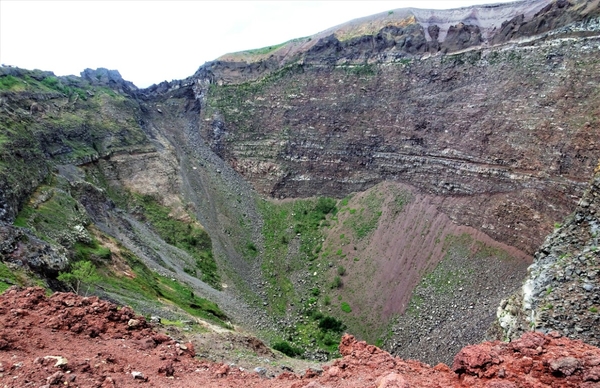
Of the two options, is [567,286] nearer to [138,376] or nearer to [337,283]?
[138,376]

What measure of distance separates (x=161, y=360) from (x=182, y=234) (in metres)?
34.9

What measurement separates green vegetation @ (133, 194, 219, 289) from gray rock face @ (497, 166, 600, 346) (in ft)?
96.1

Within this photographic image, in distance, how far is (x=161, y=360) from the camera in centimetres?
1113

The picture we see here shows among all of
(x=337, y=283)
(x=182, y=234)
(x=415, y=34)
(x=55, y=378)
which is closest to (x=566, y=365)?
(x=55, y=378)

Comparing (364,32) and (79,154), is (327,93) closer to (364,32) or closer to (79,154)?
(364,32)

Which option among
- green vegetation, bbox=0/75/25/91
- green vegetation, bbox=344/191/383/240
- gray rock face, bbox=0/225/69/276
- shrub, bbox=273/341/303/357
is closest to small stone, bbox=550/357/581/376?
gray rock face, bbox=0/225/69/276

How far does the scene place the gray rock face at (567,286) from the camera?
15.7 metres

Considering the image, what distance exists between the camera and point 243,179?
5869 cm

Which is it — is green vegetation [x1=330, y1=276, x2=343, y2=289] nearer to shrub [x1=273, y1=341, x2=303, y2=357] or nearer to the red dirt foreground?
shrub [x1=273, y1=341, x2=303, y2=357]

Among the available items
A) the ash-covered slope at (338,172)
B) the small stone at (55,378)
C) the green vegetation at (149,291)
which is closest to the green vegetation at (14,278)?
the ash-covered slope at (338,172)

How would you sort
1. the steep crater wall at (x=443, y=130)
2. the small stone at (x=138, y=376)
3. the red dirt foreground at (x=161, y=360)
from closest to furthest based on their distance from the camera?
the red dirt foreground at (x=161, y=360) → the small stone at (x=138, y=376) → the steep crater wall at (x=443, y=130)

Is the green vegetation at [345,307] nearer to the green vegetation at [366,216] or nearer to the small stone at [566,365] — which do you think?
the green vegetation at [366,216]

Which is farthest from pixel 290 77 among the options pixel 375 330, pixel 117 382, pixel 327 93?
pixel 117 382

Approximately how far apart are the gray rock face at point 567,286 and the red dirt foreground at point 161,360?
8.27 m
